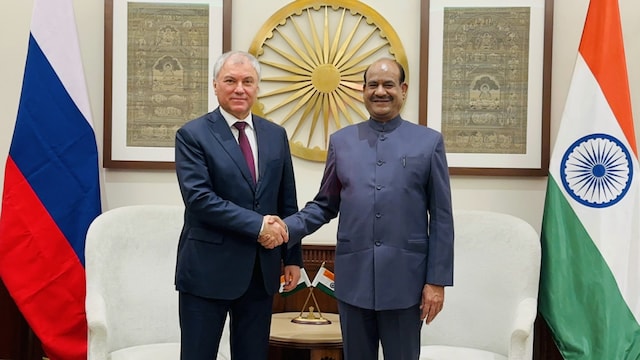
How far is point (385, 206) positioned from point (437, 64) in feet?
4.32

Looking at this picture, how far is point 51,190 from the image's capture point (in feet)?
9.89

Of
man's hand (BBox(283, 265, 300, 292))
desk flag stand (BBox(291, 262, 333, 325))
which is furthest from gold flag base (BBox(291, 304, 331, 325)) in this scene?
man's hand (BBox(283, 265, 300, 292))

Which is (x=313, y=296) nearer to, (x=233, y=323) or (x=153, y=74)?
(x=233, y=323)

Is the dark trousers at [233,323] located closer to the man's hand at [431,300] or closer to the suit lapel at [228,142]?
the suit lapel at [228,142]

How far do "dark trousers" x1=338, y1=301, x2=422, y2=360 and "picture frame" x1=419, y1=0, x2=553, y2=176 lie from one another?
1260mm

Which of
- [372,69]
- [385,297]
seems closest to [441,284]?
[385,297]

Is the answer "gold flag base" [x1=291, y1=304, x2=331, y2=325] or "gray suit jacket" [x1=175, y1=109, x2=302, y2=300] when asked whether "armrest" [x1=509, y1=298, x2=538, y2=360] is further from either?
"gray suit jacket" [x1=175, y1=109, x2=302, y2=300]

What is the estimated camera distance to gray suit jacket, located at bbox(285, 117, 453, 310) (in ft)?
6.84

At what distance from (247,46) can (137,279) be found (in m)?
1.18

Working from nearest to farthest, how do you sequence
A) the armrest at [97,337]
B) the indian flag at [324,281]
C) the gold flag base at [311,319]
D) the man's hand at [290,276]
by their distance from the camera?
the man's hand at [290,276], the armrest at [97,337], the gold flag base at [311,319], the indian flag at [324,281]

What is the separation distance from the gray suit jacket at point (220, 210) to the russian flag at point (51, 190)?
1.06 metres

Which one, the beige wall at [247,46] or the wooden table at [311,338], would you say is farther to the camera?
the beige wall at [247,46]

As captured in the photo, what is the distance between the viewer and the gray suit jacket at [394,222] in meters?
2.08

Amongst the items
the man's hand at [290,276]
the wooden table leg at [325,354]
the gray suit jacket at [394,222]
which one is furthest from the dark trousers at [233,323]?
the wooden table leg at [325,354]
